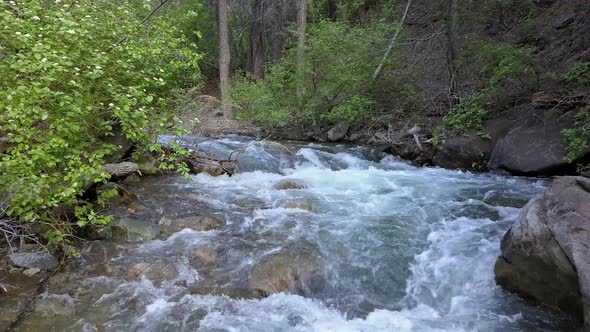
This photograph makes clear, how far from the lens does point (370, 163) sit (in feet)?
35.8

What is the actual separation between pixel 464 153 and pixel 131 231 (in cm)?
773

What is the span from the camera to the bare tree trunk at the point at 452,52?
11.1 meters

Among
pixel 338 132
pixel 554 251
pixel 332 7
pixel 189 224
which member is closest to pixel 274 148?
pixel 338 132

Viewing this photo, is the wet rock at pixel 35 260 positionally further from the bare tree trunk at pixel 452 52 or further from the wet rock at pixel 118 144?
the bare tree trunk at pixel 452 52

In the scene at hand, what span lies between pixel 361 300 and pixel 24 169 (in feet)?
12.5

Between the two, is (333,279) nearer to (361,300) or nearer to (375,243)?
(361,300)

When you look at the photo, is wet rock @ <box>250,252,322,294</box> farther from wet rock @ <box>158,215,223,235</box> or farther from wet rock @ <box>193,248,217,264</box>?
wet rock @ <box>158,215,223,235</box>

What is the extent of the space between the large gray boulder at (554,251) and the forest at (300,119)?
2cm

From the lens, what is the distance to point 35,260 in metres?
4.82

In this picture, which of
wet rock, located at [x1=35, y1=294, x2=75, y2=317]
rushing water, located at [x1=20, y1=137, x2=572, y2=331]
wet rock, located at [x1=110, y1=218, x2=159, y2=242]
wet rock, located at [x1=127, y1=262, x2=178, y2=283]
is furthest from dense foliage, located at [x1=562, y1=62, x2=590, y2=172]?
wet rock, located at [x1=35, y1=294, x2=75, y2=317]

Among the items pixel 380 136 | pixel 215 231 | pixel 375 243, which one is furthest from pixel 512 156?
pixel 215 231

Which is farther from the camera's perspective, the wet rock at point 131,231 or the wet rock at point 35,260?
the wet rock at point 131,231

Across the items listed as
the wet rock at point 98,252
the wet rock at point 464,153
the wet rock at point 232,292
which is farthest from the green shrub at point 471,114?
the wet rock at point 98,252

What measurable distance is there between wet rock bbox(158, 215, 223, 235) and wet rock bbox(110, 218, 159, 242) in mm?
207
